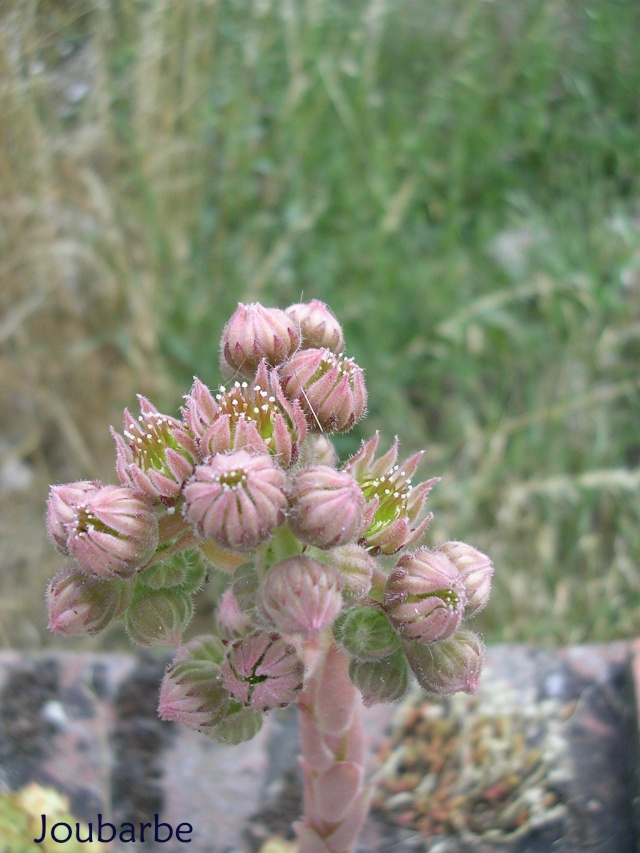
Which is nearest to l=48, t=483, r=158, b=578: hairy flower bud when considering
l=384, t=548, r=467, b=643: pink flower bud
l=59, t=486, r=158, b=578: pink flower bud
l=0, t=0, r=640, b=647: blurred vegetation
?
l=59, t=486, r=158, b=578: pink flower bud

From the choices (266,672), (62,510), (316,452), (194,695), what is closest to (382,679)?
(266,672)

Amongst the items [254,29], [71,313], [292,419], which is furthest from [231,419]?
[254,29]

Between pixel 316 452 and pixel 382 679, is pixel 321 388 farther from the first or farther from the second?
pixel 382 679

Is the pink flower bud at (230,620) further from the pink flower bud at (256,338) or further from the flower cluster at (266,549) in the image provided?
the pink flower bud at (256,338)

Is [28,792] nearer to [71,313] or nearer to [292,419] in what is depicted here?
[292,419]

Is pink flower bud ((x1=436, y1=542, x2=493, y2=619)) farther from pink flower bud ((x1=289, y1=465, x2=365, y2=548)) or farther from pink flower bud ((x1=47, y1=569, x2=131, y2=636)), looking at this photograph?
pink flower bud ((x1=47, y1=569, x2=131, y2=636))

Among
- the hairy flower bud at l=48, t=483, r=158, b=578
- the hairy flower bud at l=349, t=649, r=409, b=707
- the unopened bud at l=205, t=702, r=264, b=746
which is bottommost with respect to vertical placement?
the unopened bud at l=205, t=702, r=264, b=746

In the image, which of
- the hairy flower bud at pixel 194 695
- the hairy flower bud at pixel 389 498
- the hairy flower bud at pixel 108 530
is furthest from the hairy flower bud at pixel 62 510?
the hairy flower bud at pixel 389 498
